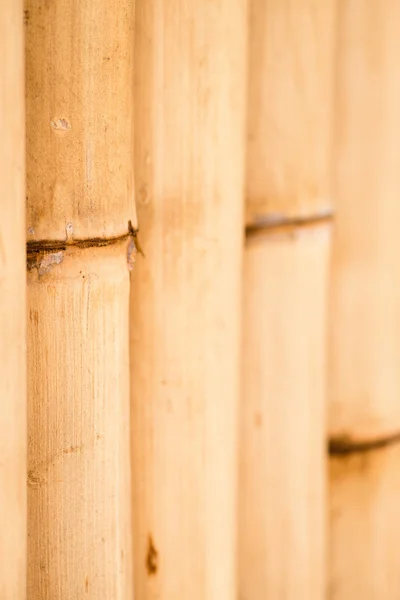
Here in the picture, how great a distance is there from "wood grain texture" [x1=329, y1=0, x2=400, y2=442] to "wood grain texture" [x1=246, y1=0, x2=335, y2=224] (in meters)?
0.05

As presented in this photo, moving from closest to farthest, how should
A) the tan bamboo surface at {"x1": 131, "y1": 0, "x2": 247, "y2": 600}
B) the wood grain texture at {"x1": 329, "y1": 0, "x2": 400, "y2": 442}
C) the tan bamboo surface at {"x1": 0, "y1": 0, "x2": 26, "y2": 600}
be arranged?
the tan bamboo surface at {"x1": 0, "y1": 0, "x2": 26, "y2": 600}, the tan bamboo surface at {"x1": 131, "y1": 0, "x2": 247, "y2": 600}, the wood grain texture at {"x1": 329, "y1": 0, "x2": 400, "y2": 442}

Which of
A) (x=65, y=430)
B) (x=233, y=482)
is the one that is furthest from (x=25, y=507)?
(x=233, y=482)

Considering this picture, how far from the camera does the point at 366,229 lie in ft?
1.93

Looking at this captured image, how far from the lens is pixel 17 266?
0.36 meters

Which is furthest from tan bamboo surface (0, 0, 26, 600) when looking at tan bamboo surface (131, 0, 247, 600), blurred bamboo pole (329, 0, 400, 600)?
blurred bamboo pole (329, 0, 400, 600)

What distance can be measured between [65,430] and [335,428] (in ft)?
0.88

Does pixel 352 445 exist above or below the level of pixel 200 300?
below

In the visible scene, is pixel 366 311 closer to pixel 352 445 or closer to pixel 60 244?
pixel 352 445

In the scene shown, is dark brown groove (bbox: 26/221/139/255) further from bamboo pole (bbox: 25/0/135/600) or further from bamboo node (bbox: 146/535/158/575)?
bamboo node (bbox: 146/535/158/575)

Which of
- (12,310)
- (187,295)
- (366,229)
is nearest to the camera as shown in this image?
(12,310)

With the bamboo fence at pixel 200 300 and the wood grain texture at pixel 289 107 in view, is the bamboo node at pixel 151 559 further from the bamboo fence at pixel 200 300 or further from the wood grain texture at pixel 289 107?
the wood grain texture at pixel 289 107

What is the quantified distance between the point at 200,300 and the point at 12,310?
145mm

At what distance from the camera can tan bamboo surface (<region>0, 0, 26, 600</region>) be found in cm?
35

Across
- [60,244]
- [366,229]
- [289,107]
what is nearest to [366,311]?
[366,229]
